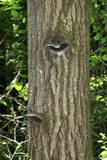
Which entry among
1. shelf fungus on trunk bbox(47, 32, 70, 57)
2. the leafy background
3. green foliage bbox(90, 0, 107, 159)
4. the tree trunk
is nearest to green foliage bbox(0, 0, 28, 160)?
the leafy background

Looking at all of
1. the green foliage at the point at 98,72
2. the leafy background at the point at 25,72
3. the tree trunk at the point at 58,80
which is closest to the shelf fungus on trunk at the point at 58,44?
the tree trunk at the point at 58,80

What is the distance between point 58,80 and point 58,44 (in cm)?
22

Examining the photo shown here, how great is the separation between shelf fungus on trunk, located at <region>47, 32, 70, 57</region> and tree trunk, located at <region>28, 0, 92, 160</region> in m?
0.02

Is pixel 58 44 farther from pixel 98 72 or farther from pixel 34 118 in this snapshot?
pixel 98 72

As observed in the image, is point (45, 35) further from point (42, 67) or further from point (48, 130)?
point (48, 130)

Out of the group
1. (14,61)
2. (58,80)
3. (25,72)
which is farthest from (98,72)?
(58,80)

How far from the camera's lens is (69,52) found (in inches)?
83.7

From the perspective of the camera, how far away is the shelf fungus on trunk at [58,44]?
2.05m

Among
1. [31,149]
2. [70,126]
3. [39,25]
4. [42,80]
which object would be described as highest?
[39,25]

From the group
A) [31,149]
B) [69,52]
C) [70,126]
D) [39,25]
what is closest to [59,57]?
[69,52]

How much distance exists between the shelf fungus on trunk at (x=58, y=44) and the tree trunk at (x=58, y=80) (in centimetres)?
2

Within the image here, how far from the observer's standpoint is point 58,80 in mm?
2139

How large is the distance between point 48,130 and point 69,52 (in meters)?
0.48

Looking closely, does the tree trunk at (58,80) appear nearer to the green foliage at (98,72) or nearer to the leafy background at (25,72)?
the leafy background at (25,72)
